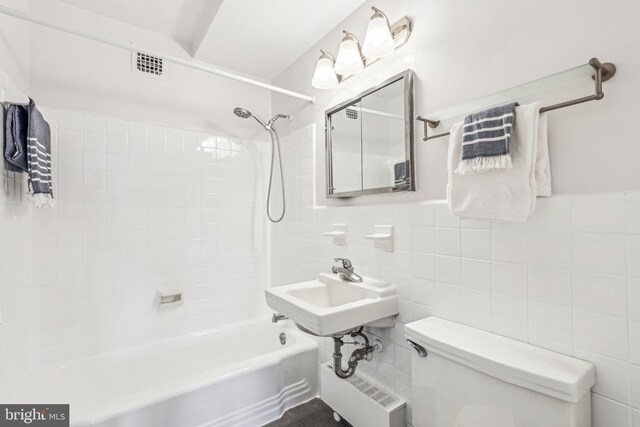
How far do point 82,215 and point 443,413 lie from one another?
7.04 ft

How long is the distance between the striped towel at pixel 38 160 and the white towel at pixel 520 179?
75.1 inches

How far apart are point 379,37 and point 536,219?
1.04 m

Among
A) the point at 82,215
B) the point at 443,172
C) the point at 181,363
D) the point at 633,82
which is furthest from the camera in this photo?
the point at 181,363

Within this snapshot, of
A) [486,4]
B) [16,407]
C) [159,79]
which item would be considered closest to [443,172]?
[486,4]

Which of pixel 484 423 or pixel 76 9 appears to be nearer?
pixel 484 423

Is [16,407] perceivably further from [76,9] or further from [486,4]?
[486,4]

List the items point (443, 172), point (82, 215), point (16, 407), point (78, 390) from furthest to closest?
point (82, 215) < point (78, 390) < point (16, 407) < point (443, 172)

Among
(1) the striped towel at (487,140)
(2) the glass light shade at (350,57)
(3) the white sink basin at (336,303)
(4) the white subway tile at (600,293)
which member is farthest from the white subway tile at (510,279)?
(2) the glass light shade at (350,57)

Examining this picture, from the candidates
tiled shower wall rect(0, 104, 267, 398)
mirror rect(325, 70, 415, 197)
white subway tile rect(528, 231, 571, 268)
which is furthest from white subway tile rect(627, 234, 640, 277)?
tiled shower wall rect(0, 104, 267, 398)

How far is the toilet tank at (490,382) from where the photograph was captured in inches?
30.4

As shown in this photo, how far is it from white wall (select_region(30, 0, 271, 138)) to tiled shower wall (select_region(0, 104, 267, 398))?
0.11 meters

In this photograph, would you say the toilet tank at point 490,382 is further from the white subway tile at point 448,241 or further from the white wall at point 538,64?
the white wall at point 538,64

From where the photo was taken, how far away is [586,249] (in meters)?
0.86

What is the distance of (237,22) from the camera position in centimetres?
178
